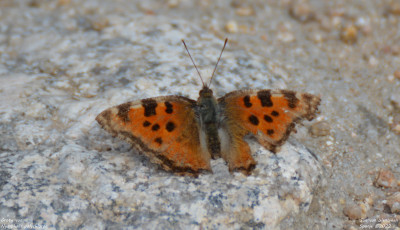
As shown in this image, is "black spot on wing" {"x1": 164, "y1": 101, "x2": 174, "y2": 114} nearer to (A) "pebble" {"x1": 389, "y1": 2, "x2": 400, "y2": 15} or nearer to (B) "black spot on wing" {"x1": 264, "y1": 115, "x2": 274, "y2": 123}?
(B) "black spot on wing" {"x1": 264, "y1": 115, "x2": 274, "y2": 123}

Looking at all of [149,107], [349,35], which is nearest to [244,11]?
[349,35]

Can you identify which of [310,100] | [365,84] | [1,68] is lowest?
[1,68]

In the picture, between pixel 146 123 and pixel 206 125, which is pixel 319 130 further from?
pixel 146 123

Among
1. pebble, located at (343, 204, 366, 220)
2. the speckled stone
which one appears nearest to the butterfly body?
the speckled stone

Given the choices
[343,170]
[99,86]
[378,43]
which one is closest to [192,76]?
[99,86]

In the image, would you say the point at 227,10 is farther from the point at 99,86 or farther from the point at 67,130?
the point at 67,130
